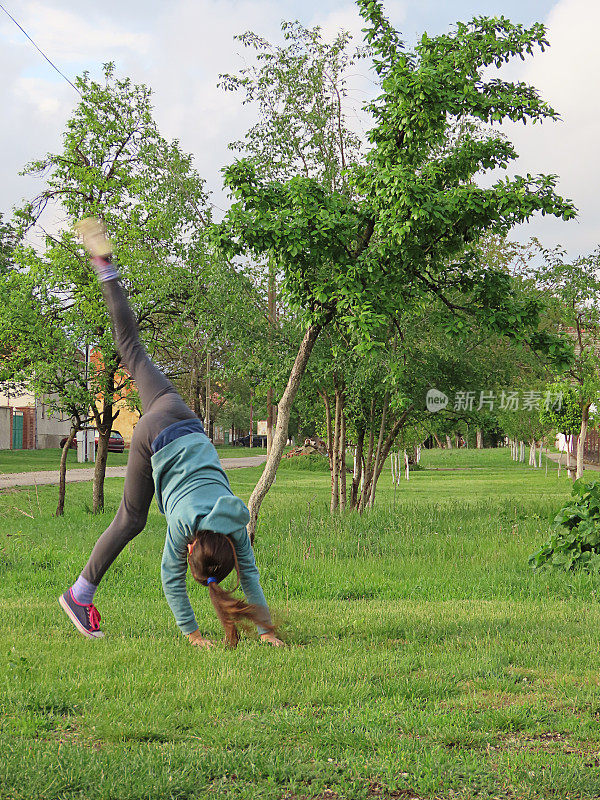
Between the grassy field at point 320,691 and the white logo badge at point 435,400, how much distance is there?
504 cm

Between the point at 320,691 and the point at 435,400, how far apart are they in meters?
9.61

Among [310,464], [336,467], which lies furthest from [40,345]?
[310,464]

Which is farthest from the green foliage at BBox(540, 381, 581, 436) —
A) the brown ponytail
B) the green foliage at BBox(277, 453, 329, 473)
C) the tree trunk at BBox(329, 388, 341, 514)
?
the brown ponytail

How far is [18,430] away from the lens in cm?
4606

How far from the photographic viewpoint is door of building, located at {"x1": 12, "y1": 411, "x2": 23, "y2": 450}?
1800 inches

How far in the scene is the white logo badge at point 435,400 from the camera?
44.2ft

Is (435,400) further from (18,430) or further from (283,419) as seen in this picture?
(18,430)


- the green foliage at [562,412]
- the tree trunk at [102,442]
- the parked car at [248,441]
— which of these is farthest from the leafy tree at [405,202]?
the parked car at [248,441]

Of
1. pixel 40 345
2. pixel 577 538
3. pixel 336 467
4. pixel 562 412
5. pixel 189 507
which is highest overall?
pixel 40 345

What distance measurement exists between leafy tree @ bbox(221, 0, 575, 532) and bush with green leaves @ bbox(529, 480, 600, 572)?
2.24 m

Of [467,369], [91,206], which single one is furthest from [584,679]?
[91,206]

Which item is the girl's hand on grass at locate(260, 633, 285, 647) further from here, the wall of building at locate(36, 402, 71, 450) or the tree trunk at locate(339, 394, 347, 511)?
the wall of building at locate(36, 402, 71, 450)

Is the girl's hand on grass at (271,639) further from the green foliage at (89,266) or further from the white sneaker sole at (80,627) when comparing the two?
the green foliage at (89,266)

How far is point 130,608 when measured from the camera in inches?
262
